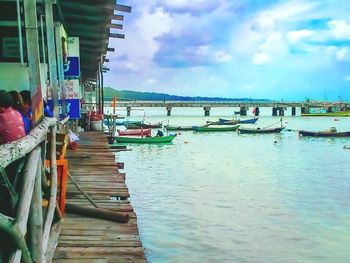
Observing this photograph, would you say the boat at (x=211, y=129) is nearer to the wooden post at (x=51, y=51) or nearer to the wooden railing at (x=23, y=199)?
the wooden post at (x=51, y=51)

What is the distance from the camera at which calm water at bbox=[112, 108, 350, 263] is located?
10891mm

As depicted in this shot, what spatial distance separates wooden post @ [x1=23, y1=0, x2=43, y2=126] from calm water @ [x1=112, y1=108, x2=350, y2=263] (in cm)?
683

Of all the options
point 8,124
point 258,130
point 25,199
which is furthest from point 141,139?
point 25,199

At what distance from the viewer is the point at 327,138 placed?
46.2 m

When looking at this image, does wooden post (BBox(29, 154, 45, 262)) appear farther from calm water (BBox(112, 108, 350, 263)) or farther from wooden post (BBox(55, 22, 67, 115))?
calm water (BBox(112, 108, 350, 263))

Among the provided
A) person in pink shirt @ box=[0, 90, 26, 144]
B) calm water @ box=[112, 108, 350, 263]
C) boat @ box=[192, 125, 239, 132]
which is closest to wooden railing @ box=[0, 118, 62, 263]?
person in pink shirt @ box=[0, 90, 26, 144]

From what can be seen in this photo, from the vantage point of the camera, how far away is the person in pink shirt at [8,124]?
4.17 meters

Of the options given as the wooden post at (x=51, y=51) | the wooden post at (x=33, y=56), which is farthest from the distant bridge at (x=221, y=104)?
the wooden post at (x=33, y=56)

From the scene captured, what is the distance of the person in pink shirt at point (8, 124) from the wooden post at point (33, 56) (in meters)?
0.46

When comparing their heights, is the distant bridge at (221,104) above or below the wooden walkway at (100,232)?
below

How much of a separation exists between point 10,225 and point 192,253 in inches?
332

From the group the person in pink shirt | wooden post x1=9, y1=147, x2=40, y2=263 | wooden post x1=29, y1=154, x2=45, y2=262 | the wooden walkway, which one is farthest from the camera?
the wooden walkway

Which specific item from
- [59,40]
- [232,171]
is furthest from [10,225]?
[232,171]

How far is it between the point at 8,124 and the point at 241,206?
1234 cm
